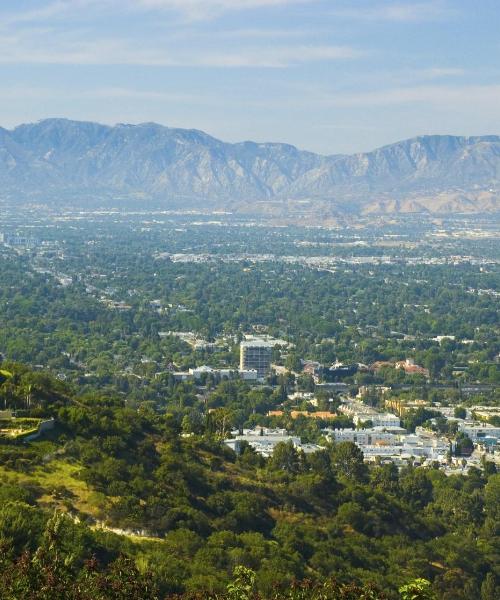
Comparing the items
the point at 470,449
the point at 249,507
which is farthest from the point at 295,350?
the point at 249,507

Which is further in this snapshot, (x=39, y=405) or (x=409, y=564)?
(x=39, y=405)

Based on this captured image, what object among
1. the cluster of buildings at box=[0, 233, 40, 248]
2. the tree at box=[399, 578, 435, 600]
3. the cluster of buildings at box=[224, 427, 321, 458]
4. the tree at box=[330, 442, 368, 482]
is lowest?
the cluster of buildings at box=[0, 233, 40, 248]

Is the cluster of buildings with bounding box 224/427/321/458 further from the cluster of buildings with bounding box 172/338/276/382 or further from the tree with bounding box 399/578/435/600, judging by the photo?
the tree with bounding box 399/578/435/600

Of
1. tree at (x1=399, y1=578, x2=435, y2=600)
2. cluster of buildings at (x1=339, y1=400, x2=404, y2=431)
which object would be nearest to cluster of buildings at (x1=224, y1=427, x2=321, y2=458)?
cluster of buildings at (x1=339, y1=400, x2=404, y2=431)

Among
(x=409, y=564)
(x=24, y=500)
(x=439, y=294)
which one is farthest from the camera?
(x=439, y=294)

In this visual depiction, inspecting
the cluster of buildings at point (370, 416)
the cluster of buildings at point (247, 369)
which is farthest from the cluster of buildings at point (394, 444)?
the cluster of buildings at point (247, 369)

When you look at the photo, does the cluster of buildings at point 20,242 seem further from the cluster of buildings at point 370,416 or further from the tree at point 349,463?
the tree at point 349,463

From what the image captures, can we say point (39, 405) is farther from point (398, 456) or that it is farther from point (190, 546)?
point (398, 456)
